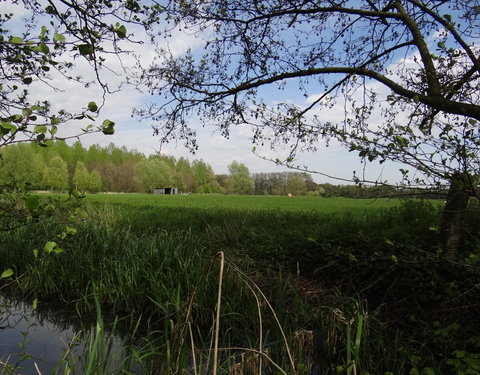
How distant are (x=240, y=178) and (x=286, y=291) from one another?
71.8 metres

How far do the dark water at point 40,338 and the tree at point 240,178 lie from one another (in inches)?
2731

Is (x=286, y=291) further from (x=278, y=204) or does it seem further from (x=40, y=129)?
(x=278, y=204)

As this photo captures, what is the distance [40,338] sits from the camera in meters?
4.19

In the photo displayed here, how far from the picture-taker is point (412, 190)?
9.23ft

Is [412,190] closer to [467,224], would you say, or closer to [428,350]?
[428,350]

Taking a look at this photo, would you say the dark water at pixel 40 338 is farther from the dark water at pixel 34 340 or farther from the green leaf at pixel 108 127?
the green leaf at pixel 108 127

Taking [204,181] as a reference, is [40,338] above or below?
below

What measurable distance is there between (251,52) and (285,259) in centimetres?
369

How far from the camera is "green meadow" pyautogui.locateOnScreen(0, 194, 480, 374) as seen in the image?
121 inches

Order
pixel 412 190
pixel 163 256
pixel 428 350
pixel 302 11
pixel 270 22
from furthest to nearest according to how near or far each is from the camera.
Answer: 1. pixel 270 22
2. pixel 302 11
3. pixel 163 256
4. pixel 428 350
5. pixel 412 190

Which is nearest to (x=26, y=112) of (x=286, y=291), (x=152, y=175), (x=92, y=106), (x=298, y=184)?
(x=92, y=106)

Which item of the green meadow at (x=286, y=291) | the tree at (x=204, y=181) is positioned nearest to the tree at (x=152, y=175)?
the tree at (x=204, y=181)

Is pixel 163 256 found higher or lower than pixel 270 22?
lower

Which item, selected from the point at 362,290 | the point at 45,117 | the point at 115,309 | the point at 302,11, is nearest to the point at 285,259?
the point at 362,290
